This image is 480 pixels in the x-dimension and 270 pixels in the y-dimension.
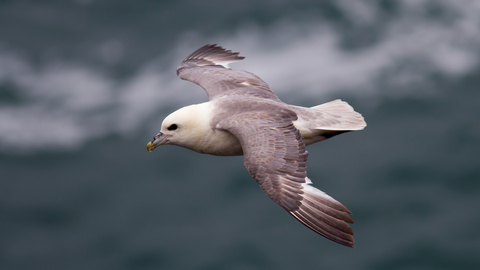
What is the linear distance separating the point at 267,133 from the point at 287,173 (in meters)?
0.66

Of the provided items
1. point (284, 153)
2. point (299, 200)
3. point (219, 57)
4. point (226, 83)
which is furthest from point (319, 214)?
point (219, 57)

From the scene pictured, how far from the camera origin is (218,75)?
9445 millimetres

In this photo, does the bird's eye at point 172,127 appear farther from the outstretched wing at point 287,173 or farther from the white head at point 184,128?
the outstretched wing at point 287,173

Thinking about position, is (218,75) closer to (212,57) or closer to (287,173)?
(212,57)

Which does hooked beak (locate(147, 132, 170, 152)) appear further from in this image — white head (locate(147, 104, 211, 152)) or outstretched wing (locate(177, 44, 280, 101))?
outstretched wing (locate(177, 44, 280, 101))

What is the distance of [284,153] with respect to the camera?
22.8 ft

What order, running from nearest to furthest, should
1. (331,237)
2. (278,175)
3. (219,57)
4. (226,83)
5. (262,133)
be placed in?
(331,237)
(278,175)
(262,133)
(226,83)
(219,57)

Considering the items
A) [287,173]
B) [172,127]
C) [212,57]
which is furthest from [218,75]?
→ [287,173]

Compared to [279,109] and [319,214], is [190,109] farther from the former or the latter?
[319,214]

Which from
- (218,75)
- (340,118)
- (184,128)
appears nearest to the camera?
(184,128)

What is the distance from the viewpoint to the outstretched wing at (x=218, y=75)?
8.86 metres

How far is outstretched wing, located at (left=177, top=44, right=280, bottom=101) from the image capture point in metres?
8.86

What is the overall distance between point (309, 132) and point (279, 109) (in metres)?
0.52

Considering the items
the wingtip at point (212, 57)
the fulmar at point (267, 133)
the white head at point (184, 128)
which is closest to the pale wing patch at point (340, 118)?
the fulmar at point (267, 133)
